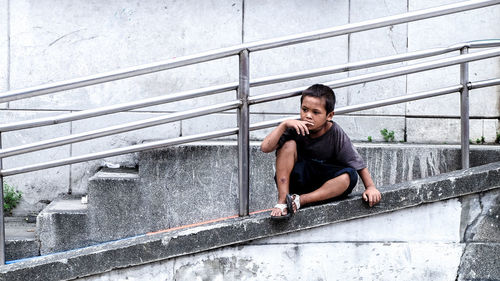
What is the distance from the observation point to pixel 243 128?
388 cm

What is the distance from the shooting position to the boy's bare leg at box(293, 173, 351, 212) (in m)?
3.82

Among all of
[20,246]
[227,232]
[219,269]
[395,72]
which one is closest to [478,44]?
[395,72]

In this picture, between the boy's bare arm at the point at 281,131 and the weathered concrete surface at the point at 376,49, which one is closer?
the boy's bare arm at the point at 281,131

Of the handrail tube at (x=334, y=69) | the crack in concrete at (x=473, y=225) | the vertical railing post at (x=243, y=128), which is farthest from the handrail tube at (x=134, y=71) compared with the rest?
the crack in concrete at (x=473, y=225)

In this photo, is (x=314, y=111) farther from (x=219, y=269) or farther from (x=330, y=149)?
(x=219, y=269)

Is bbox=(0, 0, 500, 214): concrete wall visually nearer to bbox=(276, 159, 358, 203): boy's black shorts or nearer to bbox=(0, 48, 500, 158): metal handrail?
bbox=(0, 48, 500, 158): metal handrail

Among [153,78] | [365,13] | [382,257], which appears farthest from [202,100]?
[382,257]

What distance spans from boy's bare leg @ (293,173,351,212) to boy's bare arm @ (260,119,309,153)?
362 millimetres

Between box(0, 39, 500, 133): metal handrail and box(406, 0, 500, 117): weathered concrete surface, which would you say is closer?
box(0, 39, 500, 133): metal handrail

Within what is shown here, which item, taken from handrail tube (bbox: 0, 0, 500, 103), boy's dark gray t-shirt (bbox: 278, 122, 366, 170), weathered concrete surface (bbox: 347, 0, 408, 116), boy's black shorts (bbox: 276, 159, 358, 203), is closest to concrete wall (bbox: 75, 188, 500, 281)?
boy's black shorts (bbox: 276, 159, 358, 203)

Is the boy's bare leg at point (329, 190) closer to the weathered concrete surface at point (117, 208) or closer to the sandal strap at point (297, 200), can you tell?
the sandal strap at point (297, 200)

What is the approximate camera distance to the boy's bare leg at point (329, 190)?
3.82 m

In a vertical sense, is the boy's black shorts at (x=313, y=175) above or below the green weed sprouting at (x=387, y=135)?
below

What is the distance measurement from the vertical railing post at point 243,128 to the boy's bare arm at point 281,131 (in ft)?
0.56
